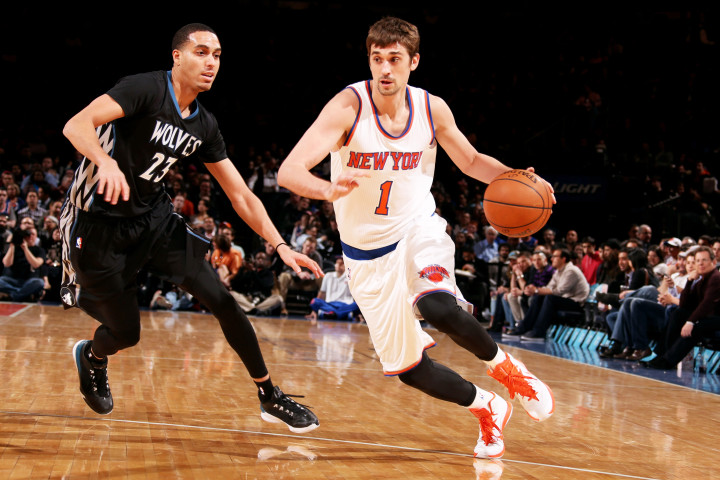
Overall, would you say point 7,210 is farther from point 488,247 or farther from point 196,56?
point 196,56

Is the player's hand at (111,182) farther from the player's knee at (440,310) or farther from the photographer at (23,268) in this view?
the photographer at (23,268)

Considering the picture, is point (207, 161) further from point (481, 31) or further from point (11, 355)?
point (481, 31)

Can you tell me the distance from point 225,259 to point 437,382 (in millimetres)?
9133

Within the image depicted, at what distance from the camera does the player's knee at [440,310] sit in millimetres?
3615

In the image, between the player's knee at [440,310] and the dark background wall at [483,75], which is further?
the dark background wall at [483,75]

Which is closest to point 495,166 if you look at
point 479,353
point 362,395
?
point 479,353

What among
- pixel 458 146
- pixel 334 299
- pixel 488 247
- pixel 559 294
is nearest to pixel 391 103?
pixel 458 146

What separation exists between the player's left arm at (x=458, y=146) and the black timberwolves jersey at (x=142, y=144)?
1.25m

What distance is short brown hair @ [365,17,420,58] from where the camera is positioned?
363 centimetres

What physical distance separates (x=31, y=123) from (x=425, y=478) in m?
15.1

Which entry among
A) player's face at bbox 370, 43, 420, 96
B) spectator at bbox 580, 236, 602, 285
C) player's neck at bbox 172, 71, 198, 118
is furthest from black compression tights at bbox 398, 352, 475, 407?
spectator at bbox 580, 236, 602, 285

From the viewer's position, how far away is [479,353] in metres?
3.82

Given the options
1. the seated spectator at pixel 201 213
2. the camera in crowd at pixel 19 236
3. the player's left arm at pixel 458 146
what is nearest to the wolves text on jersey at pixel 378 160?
the player's left arm at pixel 458 146

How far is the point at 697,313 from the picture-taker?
25.5 ft
